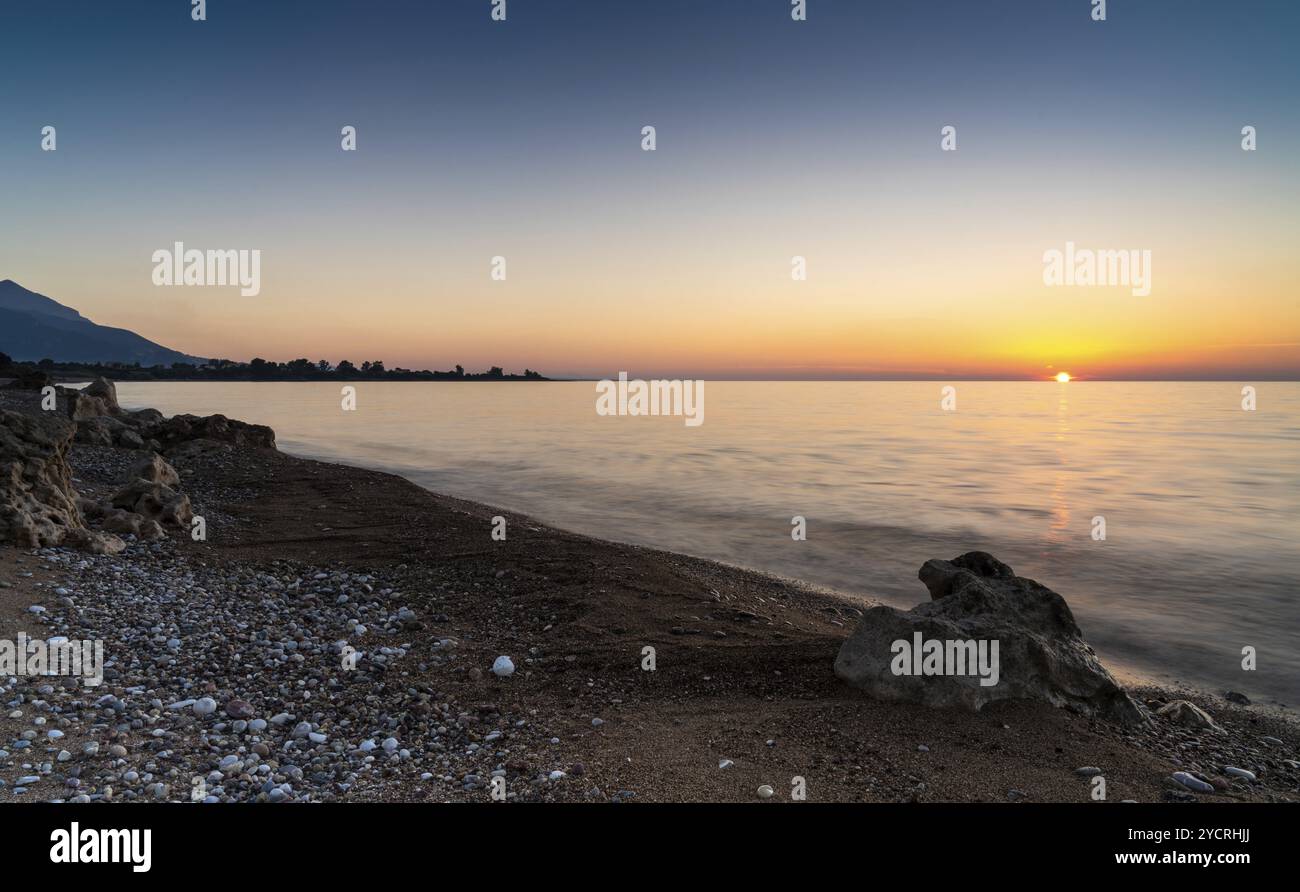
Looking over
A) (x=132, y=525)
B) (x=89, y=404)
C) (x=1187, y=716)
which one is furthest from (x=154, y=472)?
(x=1187, y=716)

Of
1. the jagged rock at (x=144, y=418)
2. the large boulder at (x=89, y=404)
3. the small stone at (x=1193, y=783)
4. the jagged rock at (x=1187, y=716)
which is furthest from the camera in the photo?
the jagged rock at (x=144, y=418)

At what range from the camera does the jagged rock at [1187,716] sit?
734 centimetres

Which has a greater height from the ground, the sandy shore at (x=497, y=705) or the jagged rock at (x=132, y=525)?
the jagged rock at (x=132, y=525)

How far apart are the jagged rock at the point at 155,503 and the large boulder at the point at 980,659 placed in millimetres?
10901

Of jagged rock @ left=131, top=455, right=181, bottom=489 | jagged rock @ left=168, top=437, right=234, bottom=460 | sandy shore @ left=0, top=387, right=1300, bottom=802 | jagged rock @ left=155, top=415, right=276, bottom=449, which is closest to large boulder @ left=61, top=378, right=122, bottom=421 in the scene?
jagged rock @ left=155, top=415, right=276, bottom=449

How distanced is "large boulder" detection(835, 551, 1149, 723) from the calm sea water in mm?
4398

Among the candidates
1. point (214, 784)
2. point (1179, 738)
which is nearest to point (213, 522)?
point (214, 784)

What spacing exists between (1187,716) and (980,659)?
2363 millimetres

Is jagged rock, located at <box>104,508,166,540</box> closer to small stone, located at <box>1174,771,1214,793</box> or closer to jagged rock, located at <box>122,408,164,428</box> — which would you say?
Answer: small stone, located at <box>1174,771,1214,793</box>

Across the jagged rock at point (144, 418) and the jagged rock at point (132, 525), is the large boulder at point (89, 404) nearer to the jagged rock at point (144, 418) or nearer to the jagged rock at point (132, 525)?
the jagged rock at point (144, 418)

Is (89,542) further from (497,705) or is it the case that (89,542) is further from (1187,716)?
(1187,716)

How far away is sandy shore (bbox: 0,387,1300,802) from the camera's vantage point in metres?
5.51

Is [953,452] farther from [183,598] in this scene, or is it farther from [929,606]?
[183,598]

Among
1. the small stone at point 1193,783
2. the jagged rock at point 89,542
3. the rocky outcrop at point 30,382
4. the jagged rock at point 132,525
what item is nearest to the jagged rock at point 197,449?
the jagged rock at point 132,525
